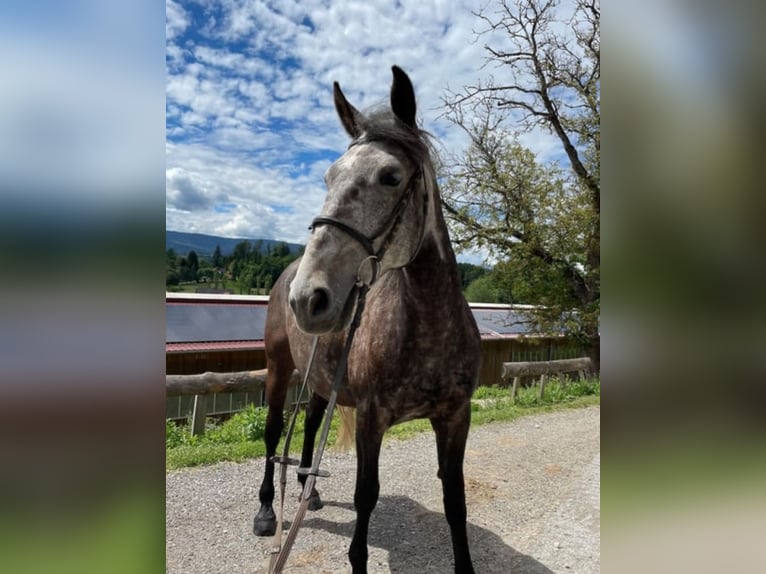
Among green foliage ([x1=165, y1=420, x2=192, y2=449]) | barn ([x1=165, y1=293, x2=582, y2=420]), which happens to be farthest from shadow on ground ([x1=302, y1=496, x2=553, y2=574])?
barn ([x1=165, y1=293, x2=582, y2=420])

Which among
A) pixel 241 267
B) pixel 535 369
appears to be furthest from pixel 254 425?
pixel 535 369

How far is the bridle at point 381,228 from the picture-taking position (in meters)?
1.73

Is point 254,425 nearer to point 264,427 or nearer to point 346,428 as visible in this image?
point 264,427

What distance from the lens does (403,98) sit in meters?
2.05

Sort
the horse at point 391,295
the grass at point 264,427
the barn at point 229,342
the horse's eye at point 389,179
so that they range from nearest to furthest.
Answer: the horse at point 391,295 → the horse's eye at point 389,179 → the grass at point 264,427 → the barn at point 229,342

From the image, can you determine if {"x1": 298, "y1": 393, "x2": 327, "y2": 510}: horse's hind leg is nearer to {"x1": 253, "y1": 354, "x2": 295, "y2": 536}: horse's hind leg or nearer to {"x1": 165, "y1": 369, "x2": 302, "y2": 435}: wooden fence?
{"x1": 253, "y1": 354, "x2": 295, "y2": 536}: horse's hind leg

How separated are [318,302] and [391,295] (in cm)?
78

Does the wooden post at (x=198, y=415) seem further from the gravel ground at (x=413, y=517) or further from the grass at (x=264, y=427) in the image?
the gravel ground at (x=413, y=517)

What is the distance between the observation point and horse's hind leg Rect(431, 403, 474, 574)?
2.41 meters

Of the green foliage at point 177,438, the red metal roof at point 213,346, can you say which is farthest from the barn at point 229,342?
the green foliage at point 177,438

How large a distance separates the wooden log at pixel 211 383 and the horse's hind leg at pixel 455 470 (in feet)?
9.68
